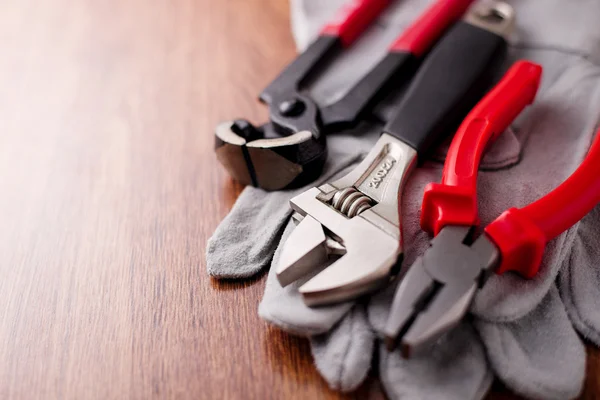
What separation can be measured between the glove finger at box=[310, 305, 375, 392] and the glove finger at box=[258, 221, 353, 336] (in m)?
0.01

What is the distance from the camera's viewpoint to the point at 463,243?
0.74 m

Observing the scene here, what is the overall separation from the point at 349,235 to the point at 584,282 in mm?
323

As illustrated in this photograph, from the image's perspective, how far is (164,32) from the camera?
1.33 meters

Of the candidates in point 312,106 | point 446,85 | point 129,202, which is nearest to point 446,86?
point 446,85

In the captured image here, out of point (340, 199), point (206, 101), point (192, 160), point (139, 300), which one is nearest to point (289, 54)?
point (206, 101)

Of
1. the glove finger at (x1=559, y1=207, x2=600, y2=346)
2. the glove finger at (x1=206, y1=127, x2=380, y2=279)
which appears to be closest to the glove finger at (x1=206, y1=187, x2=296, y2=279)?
the glove finger at (x1=206, y1=127, x2=380, y2=279)

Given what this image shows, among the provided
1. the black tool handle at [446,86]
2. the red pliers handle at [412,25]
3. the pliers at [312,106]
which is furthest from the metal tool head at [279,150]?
the red pliers handle at [412,25]

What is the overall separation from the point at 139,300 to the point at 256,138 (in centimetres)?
32

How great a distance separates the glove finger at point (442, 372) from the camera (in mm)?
684

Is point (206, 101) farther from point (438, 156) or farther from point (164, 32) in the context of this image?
point (438, 156)

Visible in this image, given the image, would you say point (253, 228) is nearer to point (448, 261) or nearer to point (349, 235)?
point (349, 235)

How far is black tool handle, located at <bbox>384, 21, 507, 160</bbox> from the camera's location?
919 mm

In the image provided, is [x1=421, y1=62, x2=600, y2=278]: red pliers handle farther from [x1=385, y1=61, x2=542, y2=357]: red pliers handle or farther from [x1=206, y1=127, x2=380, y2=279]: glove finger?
[x1=206, y1=127, x2=380, y2=279]: glove finger

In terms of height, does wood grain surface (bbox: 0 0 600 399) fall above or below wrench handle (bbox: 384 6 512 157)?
below
